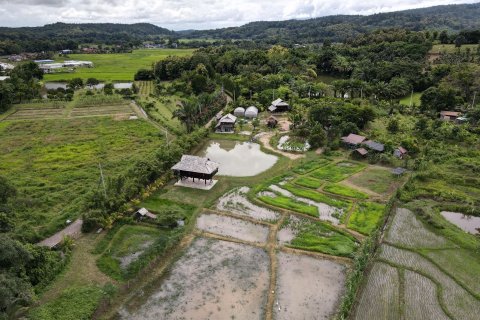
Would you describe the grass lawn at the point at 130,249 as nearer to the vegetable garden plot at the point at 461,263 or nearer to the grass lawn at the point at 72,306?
the grass lawn at the point at 72,306

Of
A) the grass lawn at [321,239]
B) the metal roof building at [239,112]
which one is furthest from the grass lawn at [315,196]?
the metal roof building at [239,112]

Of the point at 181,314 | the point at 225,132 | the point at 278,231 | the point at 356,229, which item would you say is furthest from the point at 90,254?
the point at 225,132

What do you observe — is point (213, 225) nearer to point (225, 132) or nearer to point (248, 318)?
point (248, 318)

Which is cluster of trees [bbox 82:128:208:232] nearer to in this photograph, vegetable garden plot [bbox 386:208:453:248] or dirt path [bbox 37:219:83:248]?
dirt path [bbox 37:219:83:248]

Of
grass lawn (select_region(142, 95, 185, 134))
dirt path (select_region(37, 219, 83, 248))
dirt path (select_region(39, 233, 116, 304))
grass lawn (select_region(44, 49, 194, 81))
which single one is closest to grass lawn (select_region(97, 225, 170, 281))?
dirt path (select_region(39, 233, 116, 304))

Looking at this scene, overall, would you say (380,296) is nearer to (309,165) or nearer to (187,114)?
(309,165)

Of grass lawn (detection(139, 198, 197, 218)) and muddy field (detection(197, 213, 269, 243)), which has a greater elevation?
grass lawn (detection(139, 198, 197, 218))
